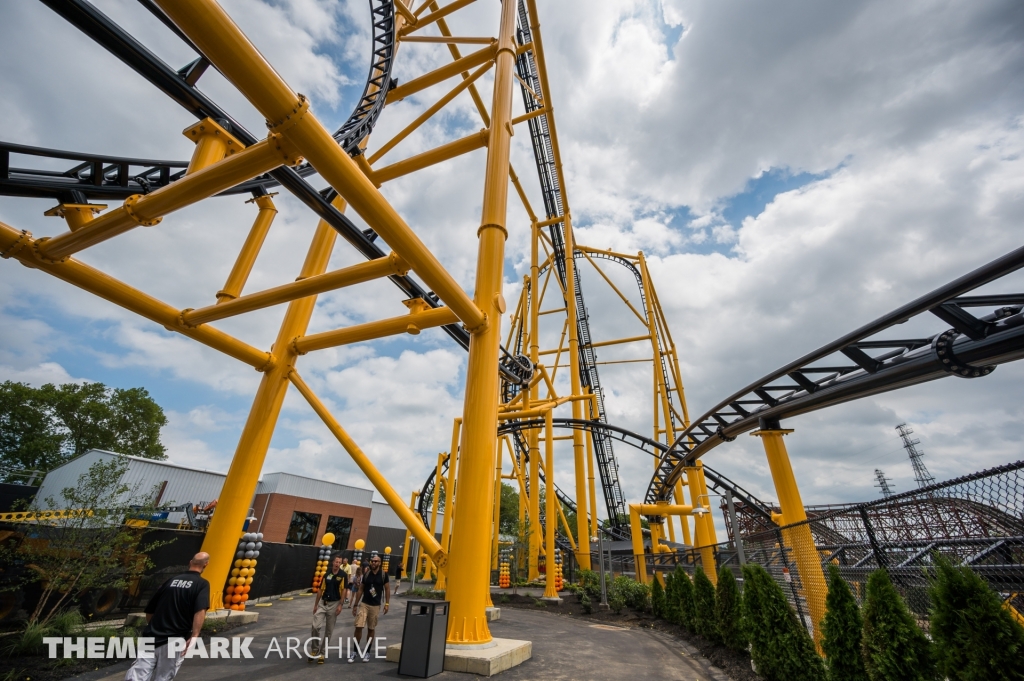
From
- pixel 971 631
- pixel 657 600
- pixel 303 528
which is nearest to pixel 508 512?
pixel 303 528

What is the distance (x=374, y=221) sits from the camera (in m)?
3.73

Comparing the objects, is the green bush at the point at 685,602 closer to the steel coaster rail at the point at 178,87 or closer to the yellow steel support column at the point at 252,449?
the yellow steel support column at the point at 252,449

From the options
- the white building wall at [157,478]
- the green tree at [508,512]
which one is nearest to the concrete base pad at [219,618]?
the white building wall at [157,478]

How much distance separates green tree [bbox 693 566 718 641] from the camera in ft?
22.7

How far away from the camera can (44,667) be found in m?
5.04

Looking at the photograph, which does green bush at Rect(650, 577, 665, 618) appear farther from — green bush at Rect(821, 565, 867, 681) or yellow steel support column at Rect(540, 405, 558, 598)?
green bush at Rect(821, 565, 867, 681)

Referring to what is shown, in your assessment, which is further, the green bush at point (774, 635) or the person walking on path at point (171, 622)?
the green bush at point (774, 635)

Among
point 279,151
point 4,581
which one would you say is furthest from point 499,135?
point 4,581

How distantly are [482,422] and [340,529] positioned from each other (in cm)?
3154

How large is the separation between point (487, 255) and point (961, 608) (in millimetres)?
5507

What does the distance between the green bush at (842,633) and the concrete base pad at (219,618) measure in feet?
27.3

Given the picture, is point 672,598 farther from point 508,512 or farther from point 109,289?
point 508,512

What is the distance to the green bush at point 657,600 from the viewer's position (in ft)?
33.5

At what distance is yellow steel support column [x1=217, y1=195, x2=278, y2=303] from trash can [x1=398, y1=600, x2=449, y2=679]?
15.8 ft
